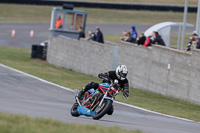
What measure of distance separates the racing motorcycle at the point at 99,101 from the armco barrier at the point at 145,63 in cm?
705

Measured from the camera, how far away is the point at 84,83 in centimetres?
2052

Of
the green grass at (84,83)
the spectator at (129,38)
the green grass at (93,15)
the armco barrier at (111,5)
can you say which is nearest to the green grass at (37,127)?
the green grass at (84,83)

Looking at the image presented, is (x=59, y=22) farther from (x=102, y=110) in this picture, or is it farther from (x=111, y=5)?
(x=102, y=110)

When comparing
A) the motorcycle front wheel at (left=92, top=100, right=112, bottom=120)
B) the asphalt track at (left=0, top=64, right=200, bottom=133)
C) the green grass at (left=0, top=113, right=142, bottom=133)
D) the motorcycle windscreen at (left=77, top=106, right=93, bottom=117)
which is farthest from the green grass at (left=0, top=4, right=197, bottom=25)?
the green grass at (left=0, top=113, right=142, bottom=133)

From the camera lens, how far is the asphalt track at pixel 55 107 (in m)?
10.4

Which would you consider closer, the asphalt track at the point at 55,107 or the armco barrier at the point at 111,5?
the asphalt track at the point at 55,107

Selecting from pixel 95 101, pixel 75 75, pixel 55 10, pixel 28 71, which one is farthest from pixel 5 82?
pixel 55 10

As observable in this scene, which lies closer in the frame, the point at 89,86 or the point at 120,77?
the point at 120,77

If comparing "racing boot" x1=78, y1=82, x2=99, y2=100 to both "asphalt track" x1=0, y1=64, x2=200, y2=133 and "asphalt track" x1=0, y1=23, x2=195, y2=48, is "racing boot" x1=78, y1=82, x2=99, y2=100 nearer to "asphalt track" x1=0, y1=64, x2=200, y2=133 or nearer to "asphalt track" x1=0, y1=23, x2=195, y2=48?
"asphalt track" x1=0, y1=64, x2=200, y2=133

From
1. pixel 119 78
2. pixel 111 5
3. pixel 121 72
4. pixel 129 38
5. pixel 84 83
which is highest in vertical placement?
pixel 111 5

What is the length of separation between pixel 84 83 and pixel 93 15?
1263 inches

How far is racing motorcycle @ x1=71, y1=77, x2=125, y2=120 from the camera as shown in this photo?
33.4 feet

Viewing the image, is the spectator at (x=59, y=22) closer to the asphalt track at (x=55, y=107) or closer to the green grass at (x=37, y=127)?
the asphalt track at (x=55, y=107)

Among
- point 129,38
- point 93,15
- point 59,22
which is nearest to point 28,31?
point 93,15
